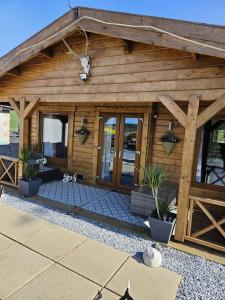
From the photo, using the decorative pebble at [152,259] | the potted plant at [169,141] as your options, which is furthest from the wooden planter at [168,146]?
the decorative pebble at [152,259]

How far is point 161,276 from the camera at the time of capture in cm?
229

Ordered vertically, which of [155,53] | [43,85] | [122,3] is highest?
[122,3]

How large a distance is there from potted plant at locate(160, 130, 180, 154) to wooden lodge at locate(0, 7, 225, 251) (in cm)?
8

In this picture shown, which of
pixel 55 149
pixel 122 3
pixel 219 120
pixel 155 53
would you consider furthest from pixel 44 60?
pixel 219 120

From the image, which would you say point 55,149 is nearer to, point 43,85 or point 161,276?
point 43,85

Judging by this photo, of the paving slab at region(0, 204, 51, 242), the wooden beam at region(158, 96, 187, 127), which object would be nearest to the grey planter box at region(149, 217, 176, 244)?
the wooden beam at region(158, 96, 187, 127)

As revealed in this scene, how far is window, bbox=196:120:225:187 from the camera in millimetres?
4258

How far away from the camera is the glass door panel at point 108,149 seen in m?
5.30

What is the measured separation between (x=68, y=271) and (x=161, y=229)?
1.42m

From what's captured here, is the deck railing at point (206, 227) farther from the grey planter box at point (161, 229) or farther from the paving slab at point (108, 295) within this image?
the paving slab at point (108, 295)

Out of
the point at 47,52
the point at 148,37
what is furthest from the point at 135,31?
the point at 47,52

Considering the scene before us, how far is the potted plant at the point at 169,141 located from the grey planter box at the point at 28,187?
9.56ft

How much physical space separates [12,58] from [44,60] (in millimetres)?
658

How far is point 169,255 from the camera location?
2.74 meters
